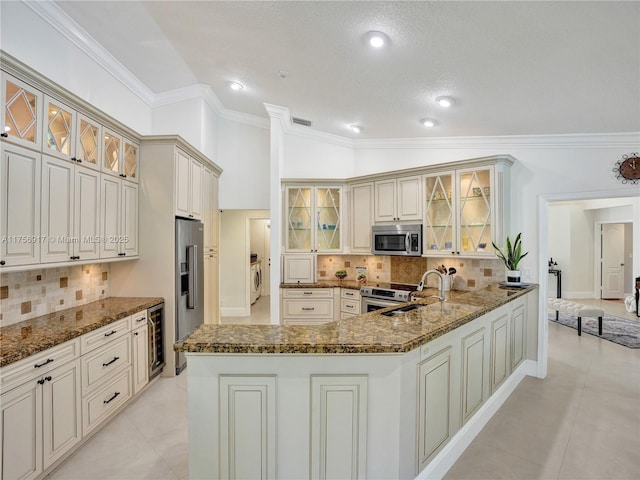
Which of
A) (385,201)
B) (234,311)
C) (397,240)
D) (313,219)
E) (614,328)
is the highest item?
(385,201)

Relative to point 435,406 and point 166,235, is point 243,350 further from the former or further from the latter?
point 166,235

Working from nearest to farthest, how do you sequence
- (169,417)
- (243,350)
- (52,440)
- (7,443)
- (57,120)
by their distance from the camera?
(243,350), (7,443), (52,440), (57,120), (169,417)

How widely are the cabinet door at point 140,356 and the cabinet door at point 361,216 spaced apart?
278 cm

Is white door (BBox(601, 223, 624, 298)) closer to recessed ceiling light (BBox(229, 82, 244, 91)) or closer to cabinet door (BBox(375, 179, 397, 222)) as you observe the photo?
cabinet door (BBox(375, 179, 397, 222))

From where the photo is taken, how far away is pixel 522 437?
2537 mm

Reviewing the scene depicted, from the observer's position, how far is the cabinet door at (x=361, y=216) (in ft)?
15.0

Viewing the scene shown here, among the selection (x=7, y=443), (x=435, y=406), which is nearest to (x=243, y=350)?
(x=435, y=406)

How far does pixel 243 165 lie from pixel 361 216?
6.92 feet

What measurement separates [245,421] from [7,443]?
136 centimetres

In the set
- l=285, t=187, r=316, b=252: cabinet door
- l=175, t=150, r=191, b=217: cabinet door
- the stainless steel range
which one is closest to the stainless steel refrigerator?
l=175, t=150, r=191, b=217: cabinet door

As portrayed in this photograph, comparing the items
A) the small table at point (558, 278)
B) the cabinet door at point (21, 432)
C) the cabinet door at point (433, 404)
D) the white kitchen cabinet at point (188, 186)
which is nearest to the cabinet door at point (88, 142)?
the white kitchen cabinet at point (188, 186)

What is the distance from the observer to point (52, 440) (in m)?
2.06

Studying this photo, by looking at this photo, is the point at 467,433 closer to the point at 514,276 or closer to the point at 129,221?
the point at 514,276

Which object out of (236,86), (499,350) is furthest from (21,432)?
(236,86)
